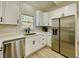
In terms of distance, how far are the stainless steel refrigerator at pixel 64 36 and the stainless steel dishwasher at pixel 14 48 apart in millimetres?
1693

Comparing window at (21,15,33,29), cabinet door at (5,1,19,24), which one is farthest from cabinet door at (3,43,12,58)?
window at (21,15,33,29)

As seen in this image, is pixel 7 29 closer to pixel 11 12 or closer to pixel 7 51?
pixel 11 12

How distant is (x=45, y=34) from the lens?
528 cm

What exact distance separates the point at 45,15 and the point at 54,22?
1.52 m

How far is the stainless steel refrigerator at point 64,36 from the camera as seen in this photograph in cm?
324

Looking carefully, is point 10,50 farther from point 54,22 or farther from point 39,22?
point 39,22

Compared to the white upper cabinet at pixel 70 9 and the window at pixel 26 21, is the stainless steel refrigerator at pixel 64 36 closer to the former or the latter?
the white upper cabinet at pixel 70 9

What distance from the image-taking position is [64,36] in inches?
143

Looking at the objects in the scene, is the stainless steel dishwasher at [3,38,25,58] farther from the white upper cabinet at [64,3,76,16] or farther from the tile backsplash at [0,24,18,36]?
the white upper cabinet at [64,3,76,16]

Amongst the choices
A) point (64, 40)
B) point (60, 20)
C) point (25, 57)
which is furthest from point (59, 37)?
point (25, 57)

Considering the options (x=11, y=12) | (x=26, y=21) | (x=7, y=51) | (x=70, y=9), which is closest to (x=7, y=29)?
(x=11, y=12)

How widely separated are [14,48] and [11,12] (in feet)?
3.90

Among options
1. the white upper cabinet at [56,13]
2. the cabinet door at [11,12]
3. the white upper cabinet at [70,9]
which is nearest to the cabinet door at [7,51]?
the cabinet door at [11,12]

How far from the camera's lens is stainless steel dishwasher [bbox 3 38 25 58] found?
88.7 inches
